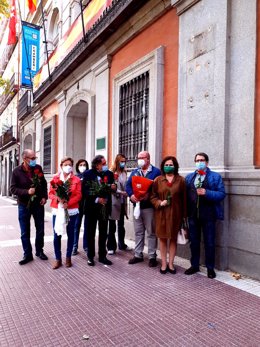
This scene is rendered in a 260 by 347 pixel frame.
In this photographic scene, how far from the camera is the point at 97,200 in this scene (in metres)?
5.20

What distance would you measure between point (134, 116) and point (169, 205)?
3596 mm

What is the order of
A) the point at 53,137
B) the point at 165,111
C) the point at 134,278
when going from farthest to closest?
the point at 53,137
the point at 165,111
the point at 134,278

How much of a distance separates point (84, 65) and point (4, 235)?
237 inches

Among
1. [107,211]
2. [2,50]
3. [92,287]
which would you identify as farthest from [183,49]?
[2,50]

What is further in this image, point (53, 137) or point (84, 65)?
point (53, 137)

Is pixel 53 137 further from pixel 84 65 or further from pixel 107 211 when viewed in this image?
pixel 107 211

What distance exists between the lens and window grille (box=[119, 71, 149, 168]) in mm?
7359

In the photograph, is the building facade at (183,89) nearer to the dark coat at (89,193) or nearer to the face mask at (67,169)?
the dark coat at (89,193)

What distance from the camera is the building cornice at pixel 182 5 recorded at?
578 centimetres

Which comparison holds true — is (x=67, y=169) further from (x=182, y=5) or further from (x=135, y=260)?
(x=182, y=5)

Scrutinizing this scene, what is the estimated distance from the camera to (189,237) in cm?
500

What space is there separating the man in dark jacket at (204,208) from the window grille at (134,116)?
2694 millimetres

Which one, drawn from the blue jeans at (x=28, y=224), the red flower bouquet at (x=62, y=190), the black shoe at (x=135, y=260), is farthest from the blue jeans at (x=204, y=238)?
the blue jeans at (x=28, y=224)

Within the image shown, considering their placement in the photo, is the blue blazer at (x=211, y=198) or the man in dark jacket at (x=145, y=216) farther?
the man in dark jacket at (x=145, y=216)
